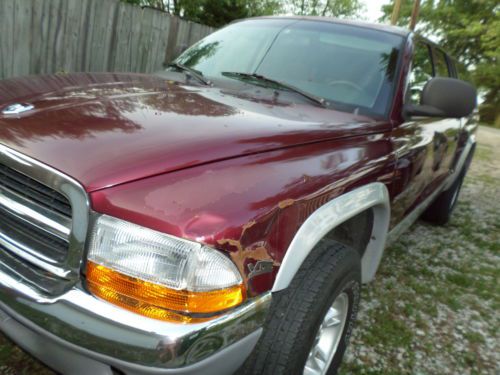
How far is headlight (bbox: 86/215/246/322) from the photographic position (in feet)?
4.18

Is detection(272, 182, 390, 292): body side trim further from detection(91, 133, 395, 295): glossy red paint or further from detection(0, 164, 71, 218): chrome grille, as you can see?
detection(0, 164, 71, 218): chrome grille

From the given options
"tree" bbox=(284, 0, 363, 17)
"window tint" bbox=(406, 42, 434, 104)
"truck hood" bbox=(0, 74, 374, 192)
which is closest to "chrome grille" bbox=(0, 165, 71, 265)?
"truck hood" bbox=(0, 74, 374, 192)

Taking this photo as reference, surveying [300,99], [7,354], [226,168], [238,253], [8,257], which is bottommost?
[7,354]

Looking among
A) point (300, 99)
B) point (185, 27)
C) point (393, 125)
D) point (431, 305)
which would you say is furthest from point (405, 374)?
point (185, 27)

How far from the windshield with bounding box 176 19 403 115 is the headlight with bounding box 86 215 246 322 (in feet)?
4.74

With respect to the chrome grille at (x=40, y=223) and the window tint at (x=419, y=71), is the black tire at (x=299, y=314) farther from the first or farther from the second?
the window tint at (x=419, y=71)

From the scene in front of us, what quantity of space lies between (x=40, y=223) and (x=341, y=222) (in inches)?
43.4

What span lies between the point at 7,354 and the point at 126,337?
1.24 m

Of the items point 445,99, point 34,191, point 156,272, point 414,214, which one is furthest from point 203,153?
point 414,214

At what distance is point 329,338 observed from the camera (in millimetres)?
2090

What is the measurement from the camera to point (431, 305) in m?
3.26

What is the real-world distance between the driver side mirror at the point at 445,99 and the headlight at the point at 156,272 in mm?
1735

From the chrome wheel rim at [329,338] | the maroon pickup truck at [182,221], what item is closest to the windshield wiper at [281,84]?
the maroon pickup truck at [182,221]

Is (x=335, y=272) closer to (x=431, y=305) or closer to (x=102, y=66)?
(x=431, y=305)
